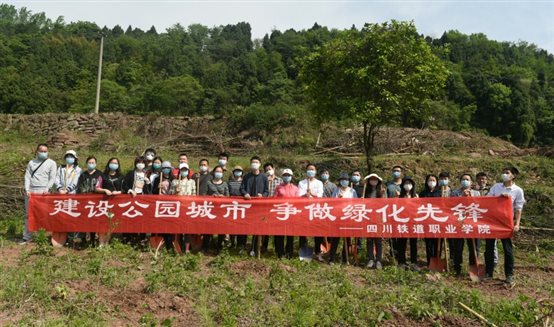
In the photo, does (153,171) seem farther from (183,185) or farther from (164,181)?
(183,185)

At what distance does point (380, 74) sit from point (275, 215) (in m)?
5.77

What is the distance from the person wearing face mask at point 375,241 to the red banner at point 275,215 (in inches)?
8.5

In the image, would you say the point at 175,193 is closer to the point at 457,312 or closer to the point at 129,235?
the point at 129,235

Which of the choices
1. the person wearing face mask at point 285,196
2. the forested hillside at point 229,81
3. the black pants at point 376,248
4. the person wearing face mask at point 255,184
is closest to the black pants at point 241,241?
the person wearing face mask at point 255,184

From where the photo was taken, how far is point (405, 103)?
38.1 ft

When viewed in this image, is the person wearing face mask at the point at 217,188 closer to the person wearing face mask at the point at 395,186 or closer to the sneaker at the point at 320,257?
the sneaker at the point at 320,257

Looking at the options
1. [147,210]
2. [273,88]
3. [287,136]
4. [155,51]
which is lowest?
[147,210]

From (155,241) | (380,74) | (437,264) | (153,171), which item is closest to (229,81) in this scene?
(380,74)

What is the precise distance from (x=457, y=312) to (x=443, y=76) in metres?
7.63

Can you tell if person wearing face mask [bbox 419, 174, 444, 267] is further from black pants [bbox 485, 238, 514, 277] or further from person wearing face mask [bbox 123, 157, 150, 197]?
person wearing face mask [bbox 123, 157, 150, 197]

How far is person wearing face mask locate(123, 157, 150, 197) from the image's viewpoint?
7520 mm

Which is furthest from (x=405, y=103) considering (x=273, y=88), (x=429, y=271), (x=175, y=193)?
(x=273, y=88)

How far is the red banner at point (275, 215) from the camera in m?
6.89

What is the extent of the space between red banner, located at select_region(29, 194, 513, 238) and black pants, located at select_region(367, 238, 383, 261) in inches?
7.1
